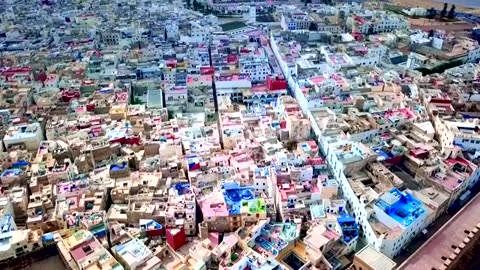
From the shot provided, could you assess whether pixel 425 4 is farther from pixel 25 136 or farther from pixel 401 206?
pixel 25 136

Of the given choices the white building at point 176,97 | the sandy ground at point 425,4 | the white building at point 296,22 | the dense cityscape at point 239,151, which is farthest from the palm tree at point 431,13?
the white building at point 176,97

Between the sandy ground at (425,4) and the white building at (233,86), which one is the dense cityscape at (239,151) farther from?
the sandy ground at (425,4)

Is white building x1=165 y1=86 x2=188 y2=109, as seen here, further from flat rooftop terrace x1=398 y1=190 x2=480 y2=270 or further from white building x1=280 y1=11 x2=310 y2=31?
white building x1=280 y1=11 x2=310 y2=31

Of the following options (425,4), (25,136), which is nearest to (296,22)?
(425,4)

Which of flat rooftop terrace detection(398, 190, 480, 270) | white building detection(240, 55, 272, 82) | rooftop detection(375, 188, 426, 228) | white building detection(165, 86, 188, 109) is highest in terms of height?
white building detection(240, 55, 272, 82)

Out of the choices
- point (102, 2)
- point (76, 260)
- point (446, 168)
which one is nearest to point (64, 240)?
point (76, 260)

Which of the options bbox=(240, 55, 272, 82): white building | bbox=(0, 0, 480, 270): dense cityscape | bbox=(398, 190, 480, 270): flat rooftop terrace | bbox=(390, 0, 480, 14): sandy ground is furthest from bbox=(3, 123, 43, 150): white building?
bbox=(390, 0, 480, 14): sandy ground

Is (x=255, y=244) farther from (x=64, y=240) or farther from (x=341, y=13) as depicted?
(x=341, y=13)
